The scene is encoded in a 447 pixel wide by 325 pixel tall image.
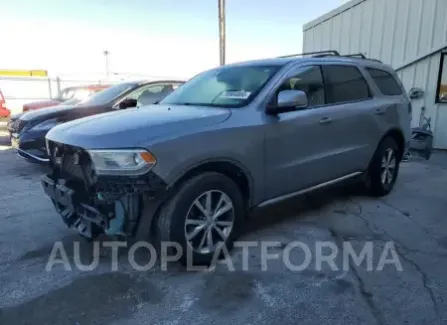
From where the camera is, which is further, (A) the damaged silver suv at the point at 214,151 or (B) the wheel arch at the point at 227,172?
(B) the wheel arch at the point at 227,172

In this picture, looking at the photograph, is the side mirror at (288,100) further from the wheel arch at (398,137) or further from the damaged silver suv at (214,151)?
the wheel arch at (398,137)

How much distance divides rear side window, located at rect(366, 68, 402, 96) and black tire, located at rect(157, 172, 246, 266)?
276 cm

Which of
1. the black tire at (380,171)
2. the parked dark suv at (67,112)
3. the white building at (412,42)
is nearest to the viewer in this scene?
the black tire at (380,171)

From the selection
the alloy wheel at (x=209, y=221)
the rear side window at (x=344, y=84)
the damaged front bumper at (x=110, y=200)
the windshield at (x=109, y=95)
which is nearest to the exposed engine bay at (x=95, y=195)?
the damaged front bumper at (x=110, y=200)

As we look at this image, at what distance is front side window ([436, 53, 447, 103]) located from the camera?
8.20m

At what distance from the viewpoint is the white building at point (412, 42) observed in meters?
8.18

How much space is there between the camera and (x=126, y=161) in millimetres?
2652

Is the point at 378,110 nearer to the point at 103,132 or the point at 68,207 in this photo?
the point at 103,132

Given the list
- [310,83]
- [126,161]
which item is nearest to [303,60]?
[310,83]

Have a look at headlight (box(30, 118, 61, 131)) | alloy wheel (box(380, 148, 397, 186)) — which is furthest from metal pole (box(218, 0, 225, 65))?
alloy wheel (box(380, 148, 397, 186))

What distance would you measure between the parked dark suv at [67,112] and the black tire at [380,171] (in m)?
3.27

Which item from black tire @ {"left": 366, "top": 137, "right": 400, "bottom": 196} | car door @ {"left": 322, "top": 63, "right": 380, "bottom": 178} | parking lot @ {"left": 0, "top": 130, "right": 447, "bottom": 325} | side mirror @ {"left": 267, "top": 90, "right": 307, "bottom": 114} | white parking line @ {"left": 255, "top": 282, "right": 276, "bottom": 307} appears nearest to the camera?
parking lot @ {"left": 0, "top": 130, "right": 447, "bottom": 325}

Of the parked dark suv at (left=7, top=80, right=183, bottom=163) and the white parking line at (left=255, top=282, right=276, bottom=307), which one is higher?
the parked dark suv at (left=7, top=80, right=183, bottom=163)

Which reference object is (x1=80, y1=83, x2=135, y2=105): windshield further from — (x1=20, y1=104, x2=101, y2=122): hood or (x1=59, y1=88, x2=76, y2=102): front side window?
(x1=59, y1=88, x2=76, y2=102): front side window
